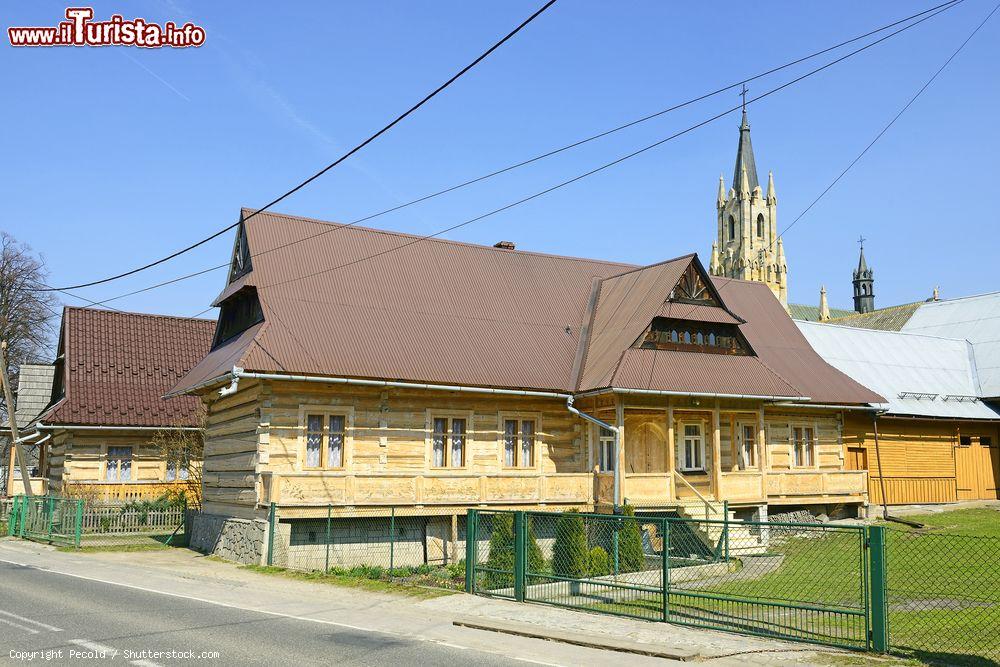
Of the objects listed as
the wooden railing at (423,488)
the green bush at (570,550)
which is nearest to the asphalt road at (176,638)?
the wooden railing at (423,488)

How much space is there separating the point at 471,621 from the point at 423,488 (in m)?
10.5

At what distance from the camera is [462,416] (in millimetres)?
27188

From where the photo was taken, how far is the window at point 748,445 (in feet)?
103

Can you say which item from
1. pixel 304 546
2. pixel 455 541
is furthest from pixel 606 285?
pixel 304 546

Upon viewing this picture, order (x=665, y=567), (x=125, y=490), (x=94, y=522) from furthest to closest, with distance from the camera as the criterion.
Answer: (x=125, y=490), (x=94, y=522), (x=665, y=567)

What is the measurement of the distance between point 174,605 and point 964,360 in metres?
37.2

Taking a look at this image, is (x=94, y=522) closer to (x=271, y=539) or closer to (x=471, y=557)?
(x=271, y=539)

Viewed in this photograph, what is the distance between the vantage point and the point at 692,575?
21156 millimetres

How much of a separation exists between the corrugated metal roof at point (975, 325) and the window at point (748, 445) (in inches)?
528

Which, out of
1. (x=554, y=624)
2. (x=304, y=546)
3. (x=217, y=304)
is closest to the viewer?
(x=554, y=624)

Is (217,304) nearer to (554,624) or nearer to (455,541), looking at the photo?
(455,541)

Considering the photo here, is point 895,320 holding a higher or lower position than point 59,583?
higher

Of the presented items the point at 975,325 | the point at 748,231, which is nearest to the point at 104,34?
the point at 975,325

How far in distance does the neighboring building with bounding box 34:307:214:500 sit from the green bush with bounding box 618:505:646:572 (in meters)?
19.4
